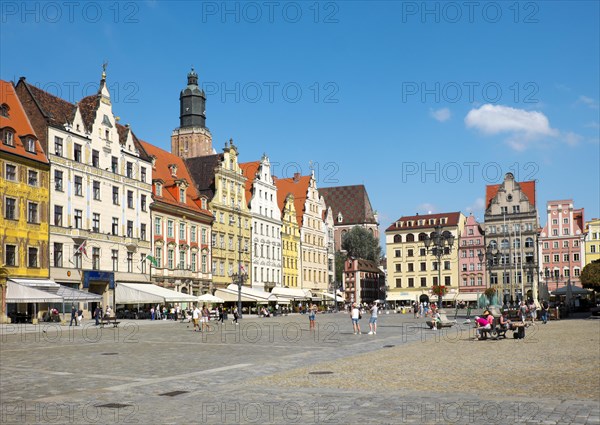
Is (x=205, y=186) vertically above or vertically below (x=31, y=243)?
above

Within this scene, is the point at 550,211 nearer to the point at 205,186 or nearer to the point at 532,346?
the point at 205,186

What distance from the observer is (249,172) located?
86.9 meters

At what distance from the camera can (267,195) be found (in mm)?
87750

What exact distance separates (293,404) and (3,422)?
4483 mm

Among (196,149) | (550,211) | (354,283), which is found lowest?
(354,283)

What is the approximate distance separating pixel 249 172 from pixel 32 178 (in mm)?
38754

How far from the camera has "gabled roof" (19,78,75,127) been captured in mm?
52594

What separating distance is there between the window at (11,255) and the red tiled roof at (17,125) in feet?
20.9

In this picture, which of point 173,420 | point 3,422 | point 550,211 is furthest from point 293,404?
point 550,211

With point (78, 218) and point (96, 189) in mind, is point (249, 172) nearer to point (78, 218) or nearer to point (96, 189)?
point (96, 189)

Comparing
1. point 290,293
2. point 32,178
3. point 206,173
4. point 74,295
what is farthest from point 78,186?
point 290,293

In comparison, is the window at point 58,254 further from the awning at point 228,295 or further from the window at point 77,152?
the awning at point 228,295

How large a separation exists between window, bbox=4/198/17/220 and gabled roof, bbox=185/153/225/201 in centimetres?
2851

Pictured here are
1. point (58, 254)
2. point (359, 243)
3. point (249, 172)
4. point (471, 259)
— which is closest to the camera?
point (58, 254)
